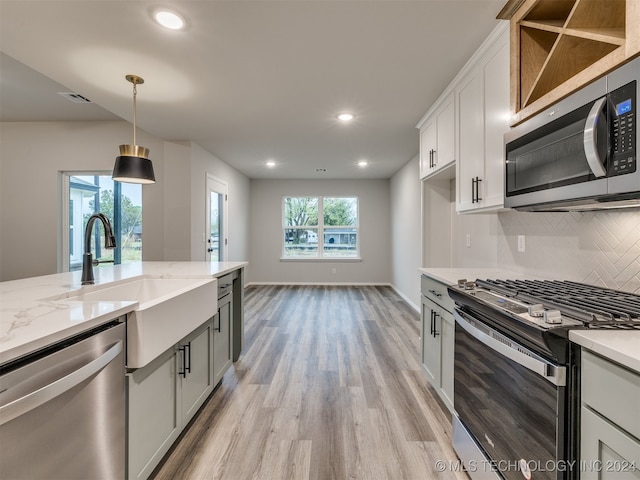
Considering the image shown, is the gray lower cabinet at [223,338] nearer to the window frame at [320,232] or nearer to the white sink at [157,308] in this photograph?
the white sink at [157,308]

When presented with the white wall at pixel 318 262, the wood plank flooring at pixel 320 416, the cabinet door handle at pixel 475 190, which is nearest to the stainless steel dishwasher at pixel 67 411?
the wood plank flooring at pixel 320 416

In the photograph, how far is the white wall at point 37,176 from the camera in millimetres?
4355

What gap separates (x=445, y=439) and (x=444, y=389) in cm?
30

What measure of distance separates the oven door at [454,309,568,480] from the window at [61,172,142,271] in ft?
14.4

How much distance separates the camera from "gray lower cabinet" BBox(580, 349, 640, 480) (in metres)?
0.75

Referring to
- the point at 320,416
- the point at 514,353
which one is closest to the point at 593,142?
the point at 514,353

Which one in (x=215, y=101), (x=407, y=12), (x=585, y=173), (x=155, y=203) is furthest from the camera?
(x=155, y=203)

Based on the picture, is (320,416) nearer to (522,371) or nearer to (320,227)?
(522,371)

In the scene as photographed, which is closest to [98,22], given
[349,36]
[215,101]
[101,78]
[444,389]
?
[101,78]

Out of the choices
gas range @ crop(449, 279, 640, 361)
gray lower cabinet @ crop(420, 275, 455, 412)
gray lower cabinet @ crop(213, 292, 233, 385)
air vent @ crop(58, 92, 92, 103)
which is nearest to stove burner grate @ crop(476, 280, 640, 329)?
gas range @ crop(449, 279, 640, 361)

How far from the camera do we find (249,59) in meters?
2.19

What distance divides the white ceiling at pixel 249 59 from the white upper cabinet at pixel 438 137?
5.3 inches

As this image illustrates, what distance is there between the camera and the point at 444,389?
6.72 feet

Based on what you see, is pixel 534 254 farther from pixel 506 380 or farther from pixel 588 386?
pixel 588 386
